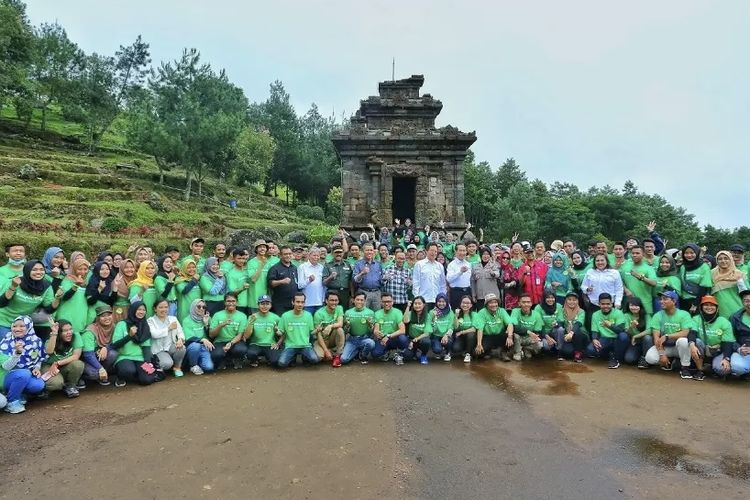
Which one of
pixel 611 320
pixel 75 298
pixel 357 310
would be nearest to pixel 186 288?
pixel 75 298

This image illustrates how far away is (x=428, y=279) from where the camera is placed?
7590 millimetres

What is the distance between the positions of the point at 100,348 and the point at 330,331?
2.98m

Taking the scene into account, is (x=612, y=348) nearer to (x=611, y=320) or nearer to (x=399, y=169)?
(x=611, y=320)

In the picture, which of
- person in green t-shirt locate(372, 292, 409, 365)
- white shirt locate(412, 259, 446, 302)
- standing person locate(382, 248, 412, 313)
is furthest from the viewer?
standing person locate(382, 248, 412, 313)

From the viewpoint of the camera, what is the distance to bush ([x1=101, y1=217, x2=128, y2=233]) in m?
16.9

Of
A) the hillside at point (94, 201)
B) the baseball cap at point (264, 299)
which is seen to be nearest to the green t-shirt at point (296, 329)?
the baseball cap at point (264, 299)

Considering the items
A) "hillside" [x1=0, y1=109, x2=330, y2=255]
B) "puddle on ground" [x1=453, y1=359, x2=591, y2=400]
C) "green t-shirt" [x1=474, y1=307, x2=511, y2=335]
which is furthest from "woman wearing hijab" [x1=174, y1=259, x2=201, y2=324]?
"hillside" [x1=0, y1=109, x2=330, y2=255]

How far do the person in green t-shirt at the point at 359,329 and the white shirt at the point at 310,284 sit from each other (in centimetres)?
65

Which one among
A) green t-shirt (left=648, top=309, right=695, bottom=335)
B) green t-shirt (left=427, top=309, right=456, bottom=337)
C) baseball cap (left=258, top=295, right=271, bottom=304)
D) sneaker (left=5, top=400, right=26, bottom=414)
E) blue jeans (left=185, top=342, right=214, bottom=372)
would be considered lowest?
sneaker (left=5, top=400, right=26, bottom=414)

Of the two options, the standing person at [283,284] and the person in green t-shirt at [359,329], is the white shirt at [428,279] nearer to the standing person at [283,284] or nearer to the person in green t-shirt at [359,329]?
the person in green t-shirt at [359,329]

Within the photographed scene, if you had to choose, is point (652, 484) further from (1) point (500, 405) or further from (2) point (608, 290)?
(2) point (608, 290)

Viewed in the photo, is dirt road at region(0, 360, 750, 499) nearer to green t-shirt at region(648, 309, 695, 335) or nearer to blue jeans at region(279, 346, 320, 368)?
blue jeans at region(279, 346, 320, 368)

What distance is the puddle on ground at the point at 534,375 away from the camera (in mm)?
5695

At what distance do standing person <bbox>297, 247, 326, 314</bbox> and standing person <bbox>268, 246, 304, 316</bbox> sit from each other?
0.48 ft
